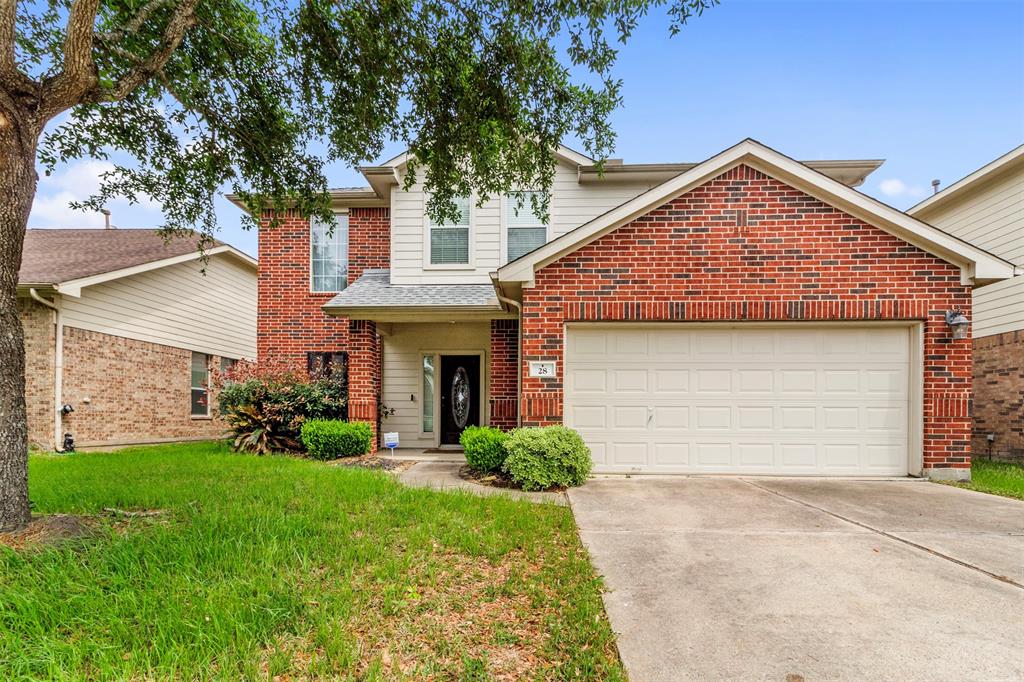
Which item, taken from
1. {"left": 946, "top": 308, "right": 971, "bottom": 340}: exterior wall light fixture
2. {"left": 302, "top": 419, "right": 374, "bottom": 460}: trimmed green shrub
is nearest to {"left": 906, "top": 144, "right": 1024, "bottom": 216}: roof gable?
{"left": 946, "top": 308, "right": 971, "bottom": 340}: exterior wall light fixture

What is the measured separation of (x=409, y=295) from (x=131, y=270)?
24.4 feet

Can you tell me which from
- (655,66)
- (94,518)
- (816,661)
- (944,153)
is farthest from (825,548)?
(944,153)

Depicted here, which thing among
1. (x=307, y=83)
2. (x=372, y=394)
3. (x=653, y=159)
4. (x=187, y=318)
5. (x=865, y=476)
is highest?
(x=653, y=159)

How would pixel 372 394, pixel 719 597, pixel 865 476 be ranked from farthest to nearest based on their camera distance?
pixel 372 394 → pixel 865 476 → pixel 719 597

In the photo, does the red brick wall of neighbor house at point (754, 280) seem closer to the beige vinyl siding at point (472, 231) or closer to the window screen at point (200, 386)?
the beige vinyl siding at point (472, 231)

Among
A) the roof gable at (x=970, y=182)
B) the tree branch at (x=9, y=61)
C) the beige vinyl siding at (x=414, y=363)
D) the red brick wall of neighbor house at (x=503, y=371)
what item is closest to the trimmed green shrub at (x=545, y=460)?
the red brick wall of neighbor house at (x=503, y=371)

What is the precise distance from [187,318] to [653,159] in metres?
13.6

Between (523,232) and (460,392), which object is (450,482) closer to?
(460,392)

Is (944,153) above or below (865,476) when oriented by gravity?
above

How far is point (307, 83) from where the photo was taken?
20.9 ft

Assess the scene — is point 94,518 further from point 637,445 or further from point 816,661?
point 637,445

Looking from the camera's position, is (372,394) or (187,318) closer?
(372,394)

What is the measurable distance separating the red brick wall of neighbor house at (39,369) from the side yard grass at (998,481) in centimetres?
1659

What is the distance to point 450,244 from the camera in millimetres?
10531
